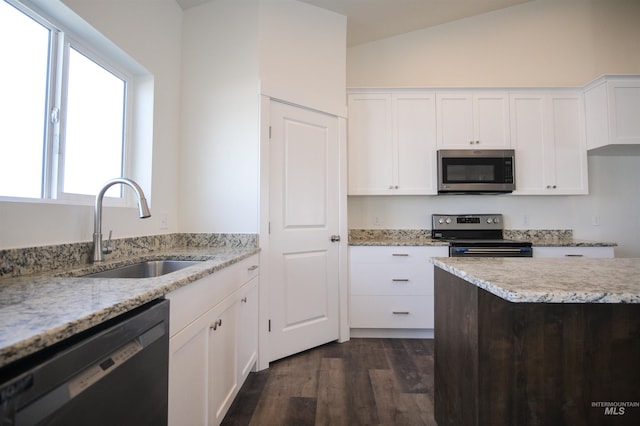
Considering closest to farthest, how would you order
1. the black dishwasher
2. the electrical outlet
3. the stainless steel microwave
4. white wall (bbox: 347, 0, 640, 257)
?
1. the black dishwasher
2. the electrical outlet
3. the stainless steel microwave
4. white wall (bbox: 347, 0, 640, 257)

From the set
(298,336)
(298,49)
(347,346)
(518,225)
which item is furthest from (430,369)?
(298,49)

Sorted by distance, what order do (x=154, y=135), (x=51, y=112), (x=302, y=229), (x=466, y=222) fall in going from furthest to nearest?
1. (x=466, y=222)
2. (x=302, y=229)
3. (x=154, y=135)
4. (x=51, y=112)

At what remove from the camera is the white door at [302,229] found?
7.25 ft

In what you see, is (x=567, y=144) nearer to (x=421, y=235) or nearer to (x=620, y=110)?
(x=620, y=110)

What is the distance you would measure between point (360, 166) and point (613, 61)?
3.09m

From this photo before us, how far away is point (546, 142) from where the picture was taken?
290 cm

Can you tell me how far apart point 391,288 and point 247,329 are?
54.4 inches

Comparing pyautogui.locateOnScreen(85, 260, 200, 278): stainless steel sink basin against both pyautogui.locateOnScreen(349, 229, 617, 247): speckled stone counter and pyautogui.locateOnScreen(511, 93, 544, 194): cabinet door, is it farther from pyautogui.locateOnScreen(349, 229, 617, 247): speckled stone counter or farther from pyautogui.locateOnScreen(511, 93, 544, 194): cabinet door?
pyautogui.locateOnScreen(511, 93, 544, 194): cabinet door

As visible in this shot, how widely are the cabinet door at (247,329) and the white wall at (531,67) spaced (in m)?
1.56

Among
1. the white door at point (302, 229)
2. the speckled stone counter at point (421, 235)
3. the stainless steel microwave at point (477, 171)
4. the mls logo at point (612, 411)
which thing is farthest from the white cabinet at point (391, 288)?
the mls logo at point (612, 411)

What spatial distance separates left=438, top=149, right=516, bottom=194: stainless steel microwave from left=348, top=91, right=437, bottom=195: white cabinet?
0.12 meters

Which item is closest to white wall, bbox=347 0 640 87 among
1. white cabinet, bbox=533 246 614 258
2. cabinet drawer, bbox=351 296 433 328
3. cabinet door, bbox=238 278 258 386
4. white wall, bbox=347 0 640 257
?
white wall, bbox=347 0 640 257

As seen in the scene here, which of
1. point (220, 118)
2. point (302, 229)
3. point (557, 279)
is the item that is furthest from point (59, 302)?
point (220, 118)

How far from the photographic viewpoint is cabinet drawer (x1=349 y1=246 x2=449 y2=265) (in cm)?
262
